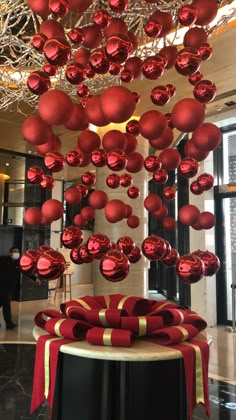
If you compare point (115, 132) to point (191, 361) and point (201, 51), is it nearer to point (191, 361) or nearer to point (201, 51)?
point (201, 51)

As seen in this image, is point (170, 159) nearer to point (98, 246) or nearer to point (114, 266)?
point (98, 246)

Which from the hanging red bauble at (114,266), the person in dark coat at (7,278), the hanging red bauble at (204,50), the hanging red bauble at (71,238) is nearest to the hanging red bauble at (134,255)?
the hanging red bauble at (71,238)

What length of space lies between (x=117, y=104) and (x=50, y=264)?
2.60ft

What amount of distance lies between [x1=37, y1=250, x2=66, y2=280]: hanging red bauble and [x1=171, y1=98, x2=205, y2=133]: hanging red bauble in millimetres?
865

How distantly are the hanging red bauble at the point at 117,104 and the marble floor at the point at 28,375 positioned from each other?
2.59 m

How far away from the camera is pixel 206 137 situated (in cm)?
202

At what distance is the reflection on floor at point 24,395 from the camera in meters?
3.21

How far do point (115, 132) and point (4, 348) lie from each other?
14.1 ft

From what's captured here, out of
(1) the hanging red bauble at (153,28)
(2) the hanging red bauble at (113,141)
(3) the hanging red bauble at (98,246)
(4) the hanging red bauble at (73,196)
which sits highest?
(1) the hanging red bauble at (153,28)

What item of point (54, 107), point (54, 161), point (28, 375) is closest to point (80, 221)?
point (54, 161)

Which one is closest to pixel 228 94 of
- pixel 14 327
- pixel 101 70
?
pixel 101 70

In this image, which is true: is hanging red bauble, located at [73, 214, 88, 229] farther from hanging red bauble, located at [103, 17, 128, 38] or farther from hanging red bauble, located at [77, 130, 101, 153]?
hanging red bauble, located at [103, 17, 128, 38]

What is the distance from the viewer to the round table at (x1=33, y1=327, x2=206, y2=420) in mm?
1872

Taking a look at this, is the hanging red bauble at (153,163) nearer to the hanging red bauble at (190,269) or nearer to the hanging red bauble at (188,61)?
the hanging red bauble at (188,61)
